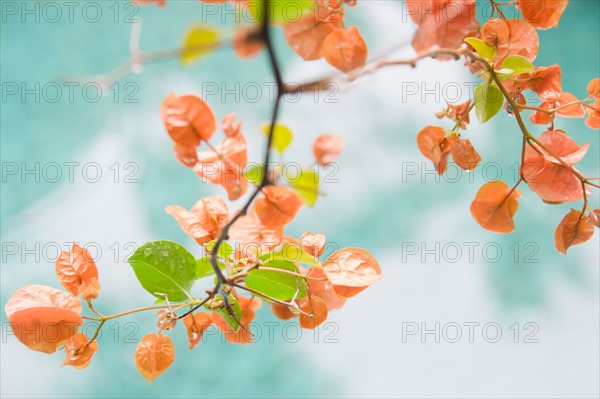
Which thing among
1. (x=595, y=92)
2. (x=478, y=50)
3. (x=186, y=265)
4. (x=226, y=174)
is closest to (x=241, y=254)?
(x=186, y=265)

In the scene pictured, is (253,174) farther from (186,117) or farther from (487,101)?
(487,101)

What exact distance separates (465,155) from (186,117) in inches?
Answer: 11.4

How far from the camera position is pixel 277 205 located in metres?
0.39

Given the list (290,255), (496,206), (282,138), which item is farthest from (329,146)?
(496,206)

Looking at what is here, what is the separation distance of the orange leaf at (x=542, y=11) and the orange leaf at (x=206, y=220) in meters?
0.33

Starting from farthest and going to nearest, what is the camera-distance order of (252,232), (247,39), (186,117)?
(252,232), (186,117), (247,39)

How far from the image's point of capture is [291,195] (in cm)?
38

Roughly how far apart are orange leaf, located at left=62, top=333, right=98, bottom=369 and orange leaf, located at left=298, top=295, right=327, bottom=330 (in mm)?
198

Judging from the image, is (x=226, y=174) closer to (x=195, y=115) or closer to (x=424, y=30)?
(x=195, y=115)

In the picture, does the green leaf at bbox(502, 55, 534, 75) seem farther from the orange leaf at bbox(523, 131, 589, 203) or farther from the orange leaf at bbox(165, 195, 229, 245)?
the orange leaf at bbox(165, 195, 229, 245)

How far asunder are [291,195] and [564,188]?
0.92ft

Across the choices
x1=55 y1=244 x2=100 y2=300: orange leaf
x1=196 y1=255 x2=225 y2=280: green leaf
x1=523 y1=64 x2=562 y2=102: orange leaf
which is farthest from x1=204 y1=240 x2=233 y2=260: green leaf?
x1=523 y1=64 x2=562 y2=102: orange leaf

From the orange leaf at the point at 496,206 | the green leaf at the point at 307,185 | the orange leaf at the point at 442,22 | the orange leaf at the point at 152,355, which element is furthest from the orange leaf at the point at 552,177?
the orange leaf at the point at 152,355

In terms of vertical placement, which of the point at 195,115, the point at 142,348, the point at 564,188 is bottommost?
the point at 142,348
